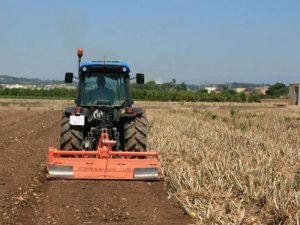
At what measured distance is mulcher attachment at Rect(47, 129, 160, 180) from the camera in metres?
8.91

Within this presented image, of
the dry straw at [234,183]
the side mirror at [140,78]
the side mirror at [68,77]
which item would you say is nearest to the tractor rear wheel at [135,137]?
the dry straw at [234,183]

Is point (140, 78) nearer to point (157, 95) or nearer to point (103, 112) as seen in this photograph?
point (103, 112)

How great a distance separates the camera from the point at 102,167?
899cm

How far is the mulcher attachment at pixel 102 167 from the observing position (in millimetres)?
8914

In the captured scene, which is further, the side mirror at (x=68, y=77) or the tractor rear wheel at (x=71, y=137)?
the side mirror at (x=68, y=77)

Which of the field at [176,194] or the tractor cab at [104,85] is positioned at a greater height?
the tractor cab at [104,85]

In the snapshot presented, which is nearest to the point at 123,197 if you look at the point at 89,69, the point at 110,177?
the point at 110,177

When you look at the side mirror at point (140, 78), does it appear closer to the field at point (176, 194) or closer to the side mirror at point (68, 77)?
the side mirror at point (68, 77)

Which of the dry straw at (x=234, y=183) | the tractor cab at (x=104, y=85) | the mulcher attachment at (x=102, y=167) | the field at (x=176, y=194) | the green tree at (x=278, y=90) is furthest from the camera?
the green tree at (x=278, y=90)

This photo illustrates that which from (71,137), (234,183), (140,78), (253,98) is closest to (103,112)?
(71,137)

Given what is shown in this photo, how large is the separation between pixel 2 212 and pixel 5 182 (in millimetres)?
2203

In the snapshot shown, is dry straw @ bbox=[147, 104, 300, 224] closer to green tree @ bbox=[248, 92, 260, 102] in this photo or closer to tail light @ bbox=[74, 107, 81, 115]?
tail light @ bbox=[74, 107, 81, 115]

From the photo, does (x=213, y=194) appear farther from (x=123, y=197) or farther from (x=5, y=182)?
(x=5, y=182)

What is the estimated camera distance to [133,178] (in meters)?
9.01
